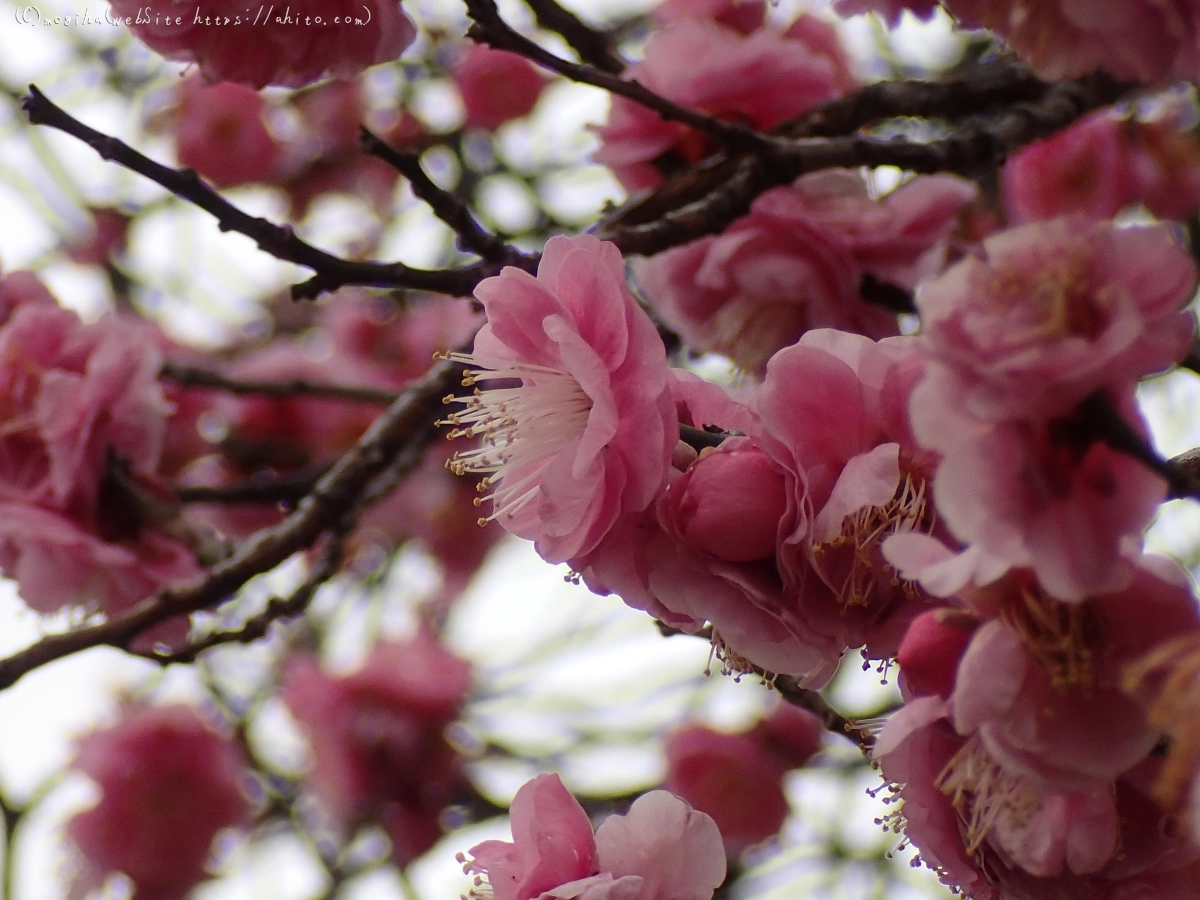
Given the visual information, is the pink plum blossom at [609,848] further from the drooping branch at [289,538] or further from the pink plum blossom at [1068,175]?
the pink plum blossom at [1068,175]

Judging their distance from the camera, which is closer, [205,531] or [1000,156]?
[1000,156]

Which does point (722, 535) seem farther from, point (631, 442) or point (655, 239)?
point (655, 239)

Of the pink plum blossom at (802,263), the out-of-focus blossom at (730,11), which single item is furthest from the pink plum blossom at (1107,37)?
the out-of-focus blossom at (730,11)

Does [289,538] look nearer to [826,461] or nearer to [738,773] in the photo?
[826,461]

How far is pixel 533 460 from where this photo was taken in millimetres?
962

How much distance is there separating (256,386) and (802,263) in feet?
3.25

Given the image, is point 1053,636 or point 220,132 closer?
point 1053,636

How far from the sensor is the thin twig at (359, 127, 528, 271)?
103 cm

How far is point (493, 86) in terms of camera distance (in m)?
3.63

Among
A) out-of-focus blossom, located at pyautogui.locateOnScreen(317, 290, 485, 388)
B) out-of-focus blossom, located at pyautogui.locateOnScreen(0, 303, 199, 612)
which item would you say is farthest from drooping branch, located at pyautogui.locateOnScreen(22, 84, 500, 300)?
out-of-focus blossom, located at pyautogui.locateOnScreen(317, 290, 485, 388)

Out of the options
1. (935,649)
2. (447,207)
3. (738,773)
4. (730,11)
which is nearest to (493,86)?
(730,11)

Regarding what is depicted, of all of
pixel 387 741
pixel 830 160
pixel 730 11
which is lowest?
pixel 387 741

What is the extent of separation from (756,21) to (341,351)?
200 centimetres

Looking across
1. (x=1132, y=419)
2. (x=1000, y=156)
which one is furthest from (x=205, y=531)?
(x=1132, y=419)
